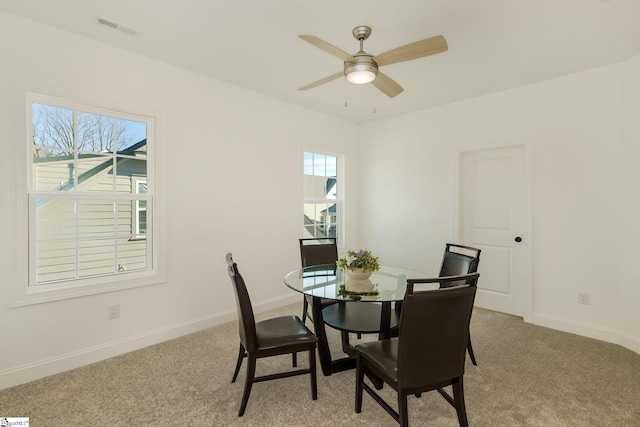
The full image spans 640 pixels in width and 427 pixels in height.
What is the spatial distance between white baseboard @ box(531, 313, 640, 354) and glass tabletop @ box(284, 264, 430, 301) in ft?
5.86

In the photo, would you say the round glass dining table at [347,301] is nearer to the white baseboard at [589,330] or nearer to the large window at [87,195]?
the large window at [87,195]

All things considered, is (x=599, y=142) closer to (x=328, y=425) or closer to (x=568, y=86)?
(x=568, y=86)

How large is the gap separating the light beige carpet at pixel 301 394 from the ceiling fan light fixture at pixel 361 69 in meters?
2.21

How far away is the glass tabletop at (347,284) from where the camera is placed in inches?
86.6

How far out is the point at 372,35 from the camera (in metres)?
2.51

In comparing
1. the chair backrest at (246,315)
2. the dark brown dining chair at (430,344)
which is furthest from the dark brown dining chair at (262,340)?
the dark brown dining chair at (430,344)

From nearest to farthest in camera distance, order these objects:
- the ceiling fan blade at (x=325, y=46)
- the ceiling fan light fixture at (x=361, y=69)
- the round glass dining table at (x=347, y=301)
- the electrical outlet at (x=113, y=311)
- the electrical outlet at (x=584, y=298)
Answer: the ceiling fan blade at (x=325, y=46) < the ceiling fan light fixture at (x=361, y=69) < the round glass dining table at (x=347, y=301) < the electrical outlet at (x=113, y=311) < the electrical outlet at (x=584, y=298)

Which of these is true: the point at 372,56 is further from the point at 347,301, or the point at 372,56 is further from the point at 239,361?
the point at 239,361

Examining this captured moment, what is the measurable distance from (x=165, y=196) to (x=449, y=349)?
274 cm

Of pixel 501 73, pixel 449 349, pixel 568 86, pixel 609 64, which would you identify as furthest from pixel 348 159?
pixel 449 349

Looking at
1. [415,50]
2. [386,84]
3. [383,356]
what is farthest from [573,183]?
[383,356]

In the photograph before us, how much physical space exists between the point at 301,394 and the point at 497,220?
309 cm

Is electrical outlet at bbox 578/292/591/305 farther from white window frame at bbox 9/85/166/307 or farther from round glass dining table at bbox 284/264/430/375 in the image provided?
white window frame at bbox 9/85/166/307

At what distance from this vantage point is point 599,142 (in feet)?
10.3
